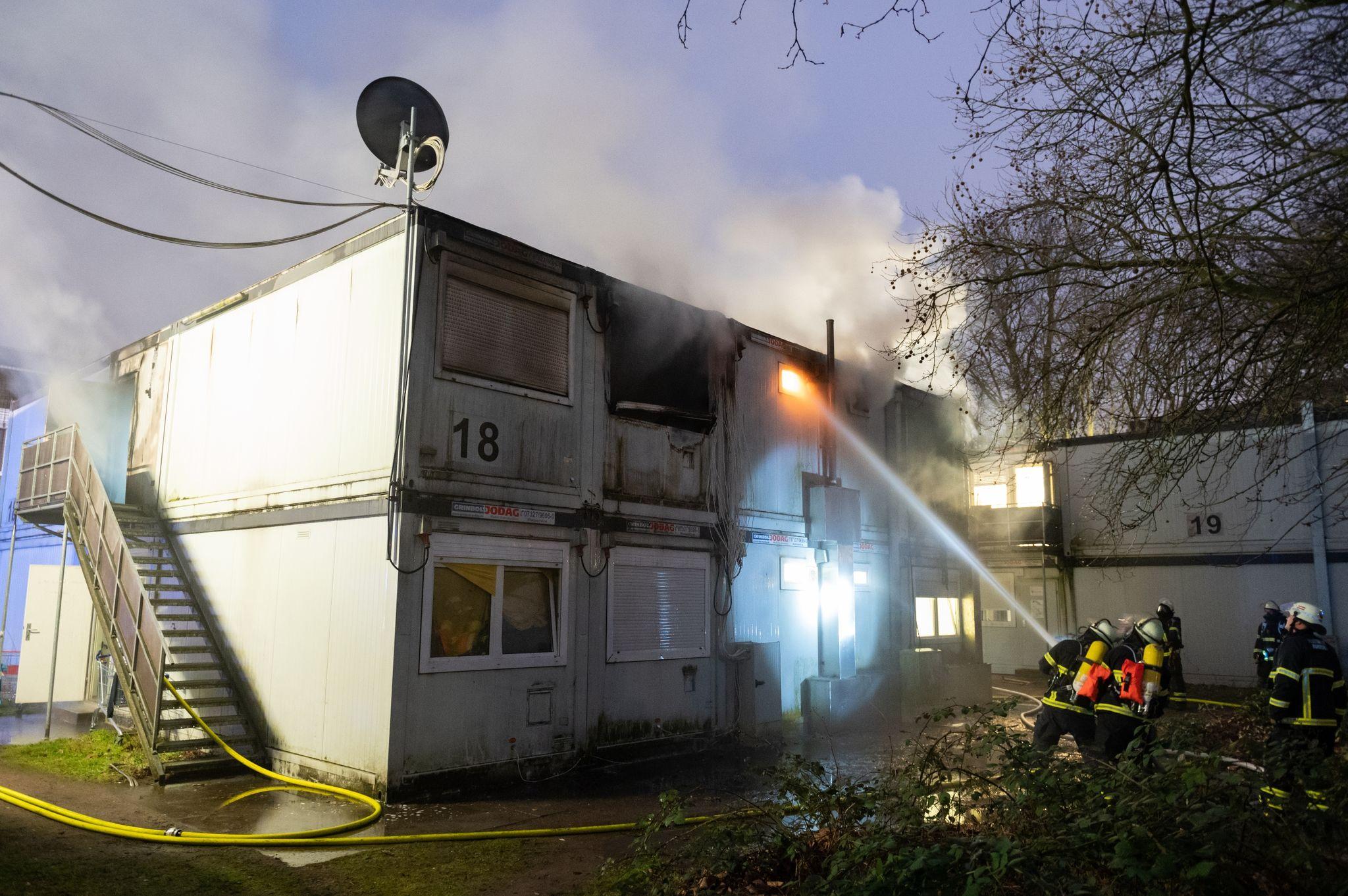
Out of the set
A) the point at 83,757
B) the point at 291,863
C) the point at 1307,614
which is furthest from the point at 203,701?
the point at 1307,614

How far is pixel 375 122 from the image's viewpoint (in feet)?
39.8

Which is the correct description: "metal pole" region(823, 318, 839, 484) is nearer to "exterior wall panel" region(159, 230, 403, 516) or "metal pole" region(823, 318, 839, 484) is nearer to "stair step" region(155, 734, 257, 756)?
"exterior wall panel" region(159, 230, 403, 516)

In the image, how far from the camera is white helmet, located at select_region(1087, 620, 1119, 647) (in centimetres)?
864

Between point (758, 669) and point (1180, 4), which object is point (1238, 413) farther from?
point (758, 669)

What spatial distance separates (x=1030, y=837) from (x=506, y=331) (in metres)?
8.52

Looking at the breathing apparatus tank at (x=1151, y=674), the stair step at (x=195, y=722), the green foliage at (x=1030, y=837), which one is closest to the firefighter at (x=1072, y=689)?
the breathing apparatus tank at (x=1151, y=674)

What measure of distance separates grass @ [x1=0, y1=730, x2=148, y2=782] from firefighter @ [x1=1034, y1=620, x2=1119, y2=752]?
10461 mm

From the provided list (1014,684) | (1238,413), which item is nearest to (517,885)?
(1238,413)

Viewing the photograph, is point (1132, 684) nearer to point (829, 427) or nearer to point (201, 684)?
point (829, 427)

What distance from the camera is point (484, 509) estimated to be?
10859 mm

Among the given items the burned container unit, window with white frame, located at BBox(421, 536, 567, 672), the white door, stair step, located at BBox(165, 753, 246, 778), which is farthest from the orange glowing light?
the white door

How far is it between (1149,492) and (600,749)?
765 cm

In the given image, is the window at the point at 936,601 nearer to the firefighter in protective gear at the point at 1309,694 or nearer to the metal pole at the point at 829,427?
the metal pole at the point at 829,427

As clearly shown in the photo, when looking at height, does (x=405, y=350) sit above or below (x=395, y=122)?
below
